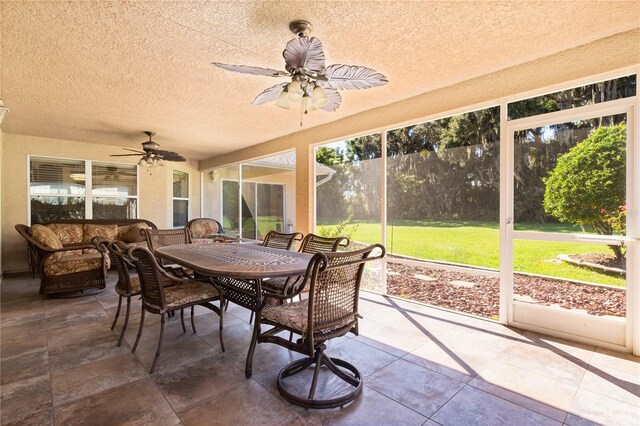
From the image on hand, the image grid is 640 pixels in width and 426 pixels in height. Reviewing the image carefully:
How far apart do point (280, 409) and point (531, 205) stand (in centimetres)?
291

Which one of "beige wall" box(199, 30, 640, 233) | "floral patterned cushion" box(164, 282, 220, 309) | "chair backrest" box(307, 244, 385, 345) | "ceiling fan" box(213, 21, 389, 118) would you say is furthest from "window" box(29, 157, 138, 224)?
"chair backrest" box(307, 244, 385, 345)

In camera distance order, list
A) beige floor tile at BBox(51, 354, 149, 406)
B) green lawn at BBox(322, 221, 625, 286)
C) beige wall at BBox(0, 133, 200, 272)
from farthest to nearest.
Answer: beige wall at BBox(0, 133, 200, 272)
green lawn at BBox(322, 221, 625, 286)
beige floor tile at BBox(51, 354, 149, 406)

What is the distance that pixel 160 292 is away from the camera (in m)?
2.30

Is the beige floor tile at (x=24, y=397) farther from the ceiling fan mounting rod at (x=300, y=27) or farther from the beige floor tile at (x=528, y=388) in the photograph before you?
the ceiling fan mounting rod at (x=300, y=27)

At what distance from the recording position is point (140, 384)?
2.04 metres

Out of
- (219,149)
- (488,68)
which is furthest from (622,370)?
(219,149)

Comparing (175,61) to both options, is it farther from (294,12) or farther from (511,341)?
(511,341)

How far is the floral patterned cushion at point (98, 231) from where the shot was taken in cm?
572

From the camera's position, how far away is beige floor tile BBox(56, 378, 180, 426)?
1.69 m

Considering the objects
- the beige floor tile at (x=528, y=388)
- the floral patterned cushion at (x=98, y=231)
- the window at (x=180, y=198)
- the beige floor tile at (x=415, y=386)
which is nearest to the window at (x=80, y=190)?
the floral patterned cushion at (x=98, y=231)

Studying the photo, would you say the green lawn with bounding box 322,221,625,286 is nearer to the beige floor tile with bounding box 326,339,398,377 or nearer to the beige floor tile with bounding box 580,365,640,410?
the beige floor tile with bounding box 580,365,640,410

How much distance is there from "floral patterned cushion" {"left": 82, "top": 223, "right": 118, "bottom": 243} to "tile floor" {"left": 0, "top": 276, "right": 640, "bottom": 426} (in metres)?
2.75

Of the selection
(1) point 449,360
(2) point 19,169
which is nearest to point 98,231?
(2) point 19,169

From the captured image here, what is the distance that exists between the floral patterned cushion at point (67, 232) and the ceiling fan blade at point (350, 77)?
5.80m
